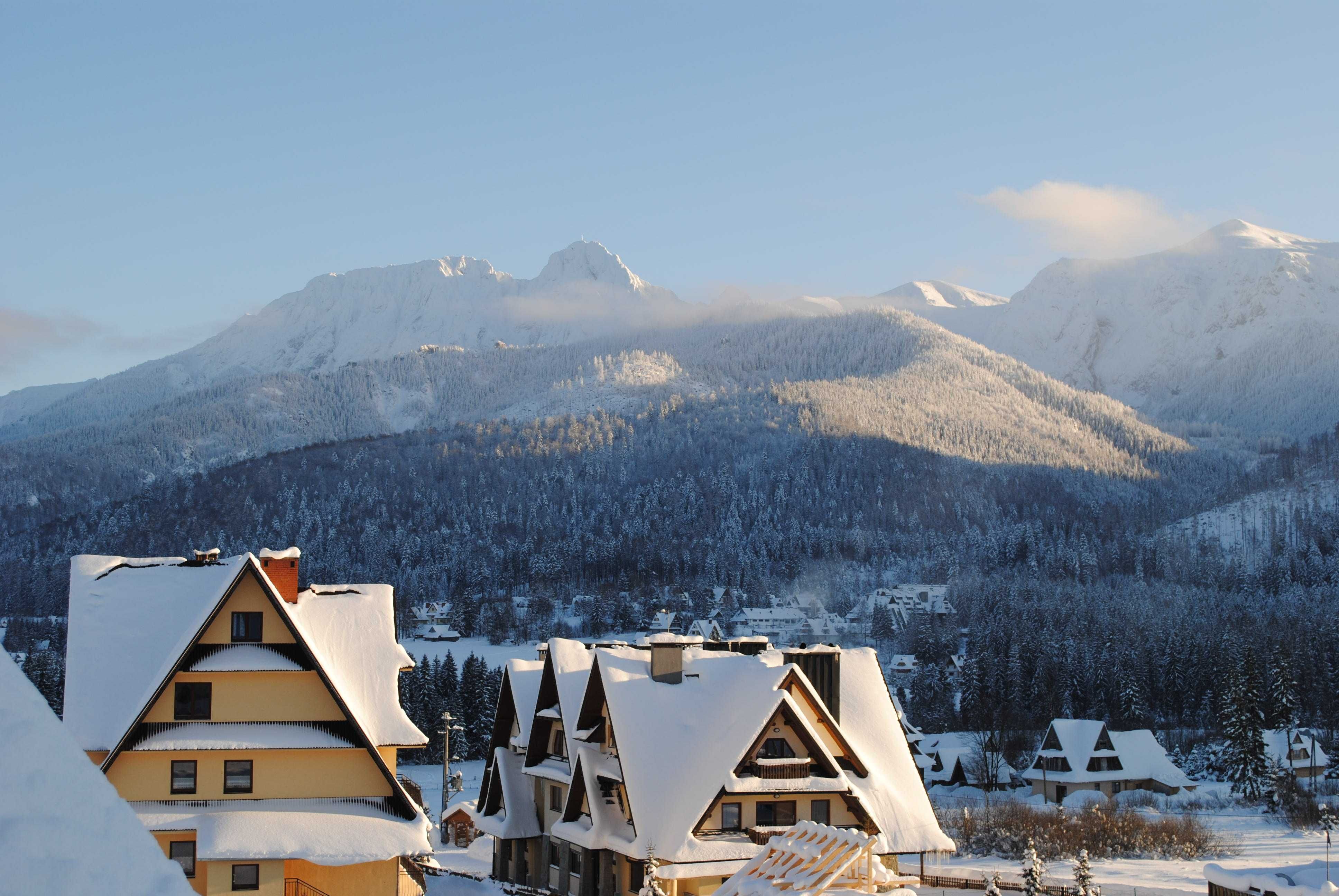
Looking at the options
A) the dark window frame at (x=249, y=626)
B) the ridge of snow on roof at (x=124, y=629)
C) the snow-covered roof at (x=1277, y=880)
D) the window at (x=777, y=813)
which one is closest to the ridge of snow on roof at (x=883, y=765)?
the window at (x=777, y=813)

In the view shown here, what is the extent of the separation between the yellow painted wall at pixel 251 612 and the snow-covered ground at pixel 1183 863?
23046mm

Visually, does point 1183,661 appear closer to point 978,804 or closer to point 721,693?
point 978,804

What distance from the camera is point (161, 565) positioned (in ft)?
91.6

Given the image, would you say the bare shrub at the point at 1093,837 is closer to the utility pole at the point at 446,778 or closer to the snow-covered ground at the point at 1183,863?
the snow-covered ground at the point at 1183,863

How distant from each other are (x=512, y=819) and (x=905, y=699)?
280 feet

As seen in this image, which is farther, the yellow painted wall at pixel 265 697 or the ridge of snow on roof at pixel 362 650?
the ridge of snow on roof at pixel 362 650

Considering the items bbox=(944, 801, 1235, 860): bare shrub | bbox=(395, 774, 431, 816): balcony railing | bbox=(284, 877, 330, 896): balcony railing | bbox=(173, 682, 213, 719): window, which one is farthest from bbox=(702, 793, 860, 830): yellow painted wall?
bbox=(944, 801, 1235, 860): bare shrub

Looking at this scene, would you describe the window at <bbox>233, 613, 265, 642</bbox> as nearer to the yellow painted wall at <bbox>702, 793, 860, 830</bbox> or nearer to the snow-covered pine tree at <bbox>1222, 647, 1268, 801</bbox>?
the yellow painted wall at <bbox>702, 793, 860, 830</bbox>

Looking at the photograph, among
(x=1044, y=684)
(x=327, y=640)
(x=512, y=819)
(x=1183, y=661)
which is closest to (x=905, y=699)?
(x=1044, y=684)

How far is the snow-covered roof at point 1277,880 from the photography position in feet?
97.7

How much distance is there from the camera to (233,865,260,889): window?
23984mm

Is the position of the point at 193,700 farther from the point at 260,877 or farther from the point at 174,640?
the point at 260,877

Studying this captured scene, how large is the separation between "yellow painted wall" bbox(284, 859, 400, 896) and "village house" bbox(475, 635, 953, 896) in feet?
22.0

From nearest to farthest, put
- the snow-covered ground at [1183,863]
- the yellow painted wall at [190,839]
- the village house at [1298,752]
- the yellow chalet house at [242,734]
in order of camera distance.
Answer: the yellow painted wall at [190,839]
the yellow chalet house at [242,734]
the snow-covered ground at [1183,863]
the village house at [1298,752]
